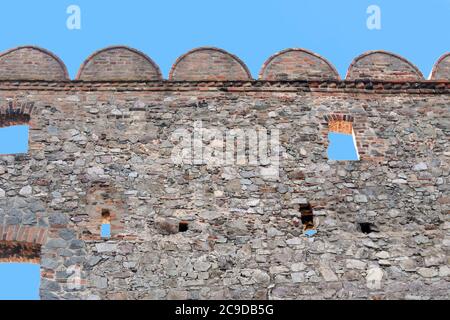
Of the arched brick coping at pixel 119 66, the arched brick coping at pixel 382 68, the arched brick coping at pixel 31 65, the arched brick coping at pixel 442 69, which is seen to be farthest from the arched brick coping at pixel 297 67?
the arched brick coping at pixel 31 65

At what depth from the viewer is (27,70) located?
1071 centimetres

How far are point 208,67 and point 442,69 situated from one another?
3186 mm

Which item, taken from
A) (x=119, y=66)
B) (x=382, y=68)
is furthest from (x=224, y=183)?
(x=382, y=68)

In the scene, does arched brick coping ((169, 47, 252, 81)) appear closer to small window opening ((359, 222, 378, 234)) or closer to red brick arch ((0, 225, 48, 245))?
small window opening ((359, 222, 378, 234))

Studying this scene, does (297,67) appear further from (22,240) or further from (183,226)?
(22,240)

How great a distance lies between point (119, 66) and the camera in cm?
1086

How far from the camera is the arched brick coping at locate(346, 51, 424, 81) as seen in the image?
35.9 ft

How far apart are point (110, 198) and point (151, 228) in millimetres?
635

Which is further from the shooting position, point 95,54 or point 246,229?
point 95,54

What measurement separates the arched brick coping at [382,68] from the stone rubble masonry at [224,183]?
0.02m

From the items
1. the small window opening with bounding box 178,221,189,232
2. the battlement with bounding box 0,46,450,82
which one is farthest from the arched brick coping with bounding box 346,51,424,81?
the small window opening with bounding box 178,221,189,232

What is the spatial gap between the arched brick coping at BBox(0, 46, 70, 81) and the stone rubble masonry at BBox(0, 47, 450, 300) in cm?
2
